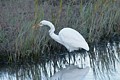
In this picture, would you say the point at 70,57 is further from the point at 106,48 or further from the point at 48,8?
the point at 48,8

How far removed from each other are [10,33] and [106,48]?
2.27 meters

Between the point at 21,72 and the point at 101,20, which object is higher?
the point at 101,20

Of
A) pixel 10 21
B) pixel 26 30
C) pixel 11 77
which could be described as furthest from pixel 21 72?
pixel 10 21

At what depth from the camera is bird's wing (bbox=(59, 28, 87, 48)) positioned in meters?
10.5

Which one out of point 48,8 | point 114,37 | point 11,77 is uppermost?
point 48,8

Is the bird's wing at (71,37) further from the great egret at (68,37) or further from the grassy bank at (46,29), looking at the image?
the grassy bank at (46,29)

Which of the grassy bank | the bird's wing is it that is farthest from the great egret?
Answer: the grassy bank

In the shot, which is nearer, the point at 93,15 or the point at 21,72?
the point at 21,72

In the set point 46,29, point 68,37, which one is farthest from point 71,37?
point 46,29

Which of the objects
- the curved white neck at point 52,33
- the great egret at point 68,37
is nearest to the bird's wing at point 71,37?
the great egret at point 68,37

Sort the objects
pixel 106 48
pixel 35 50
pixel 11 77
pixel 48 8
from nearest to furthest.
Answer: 1. pixel 11 77
2. pixel 35 50
3. pixel 106 48
4. pixel 48 8

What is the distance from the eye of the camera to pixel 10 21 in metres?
11.4

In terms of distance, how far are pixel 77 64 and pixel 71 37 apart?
827 mm

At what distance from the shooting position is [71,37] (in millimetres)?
10672
